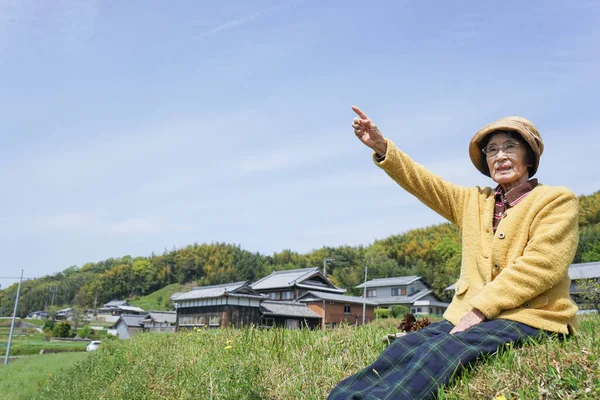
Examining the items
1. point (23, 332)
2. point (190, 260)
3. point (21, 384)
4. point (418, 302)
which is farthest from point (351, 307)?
point (190, 260)

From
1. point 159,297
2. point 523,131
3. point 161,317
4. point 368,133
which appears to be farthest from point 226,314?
point 159,297

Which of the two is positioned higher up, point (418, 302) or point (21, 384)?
point (418, 302)

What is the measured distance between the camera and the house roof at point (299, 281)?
36534mm

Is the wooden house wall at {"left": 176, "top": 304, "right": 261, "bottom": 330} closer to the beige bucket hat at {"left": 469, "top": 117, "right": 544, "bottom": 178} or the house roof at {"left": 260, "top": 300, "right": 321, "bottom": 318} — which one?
the house roof at {"left": 260, "top": 300, "right": 321, "bottom": 318}

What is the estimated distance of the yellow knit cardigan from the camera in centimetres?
231

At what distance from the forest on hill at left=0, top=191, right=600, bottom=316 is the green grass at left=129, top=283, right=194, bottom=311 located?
5.01 feet

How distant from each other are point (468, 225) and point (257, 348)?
7.14ft

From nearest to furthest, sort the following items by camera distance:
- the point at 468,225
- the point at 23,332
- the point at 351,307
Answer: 1. the point at 468,225
2. the point at 351,307
3. the point at 23,332

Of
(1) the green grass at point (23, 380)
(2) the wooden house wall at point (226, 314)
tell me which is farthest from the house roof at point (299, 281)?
(1) the green grass at point (23, 380)

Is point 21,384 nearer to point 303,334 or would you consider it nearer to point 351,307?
point 303,334

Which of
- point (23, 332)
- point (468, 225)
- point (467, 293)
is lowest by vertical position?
point (23, 332)

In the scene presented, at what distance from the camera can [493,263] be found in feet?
8.32

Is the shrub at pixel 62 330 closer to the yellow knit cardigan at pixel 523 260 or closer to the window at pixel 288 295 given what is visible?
the window at pixel 288 295

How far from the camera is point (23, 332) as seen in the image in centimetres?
5328
